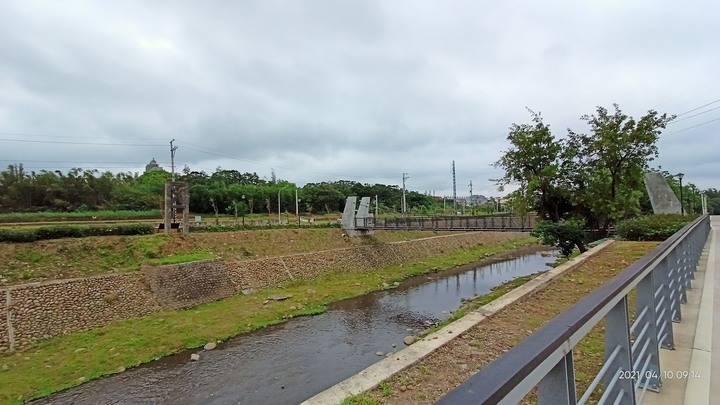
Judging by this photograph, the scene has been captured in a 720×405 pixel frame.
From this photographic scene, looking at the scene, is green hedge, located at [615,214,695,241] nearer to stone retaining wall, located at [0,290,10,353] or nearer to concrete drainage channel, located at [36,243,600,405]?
concrete drainage channel, located at [36,243,600,405]

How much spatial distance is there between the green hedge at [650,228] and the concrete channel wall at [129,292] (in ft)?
47.5

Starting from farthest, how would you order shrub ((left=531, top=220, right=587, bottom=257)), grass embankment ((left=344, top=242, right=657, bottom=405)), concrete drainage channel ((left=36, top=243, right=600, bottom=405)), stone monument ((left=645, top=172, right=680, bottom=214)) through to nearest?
stone monument ((left=645, top=172, right=680, bottom=214))
shrub ((left=531, top=220, right=587, bottom=257))
concrete drainage channel ((left=36, top=243, right=600, bottom=405))
grass embankment ((left=344, top=242, right=657, bottom=405))

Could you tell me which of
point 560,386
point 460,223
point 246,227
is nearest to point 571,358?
point 560,386

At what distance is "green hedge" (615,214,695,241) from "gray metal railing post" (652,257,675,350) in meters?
11.3

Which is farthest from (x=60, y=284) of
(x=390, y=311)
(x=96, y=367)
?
(x=390, y=311)

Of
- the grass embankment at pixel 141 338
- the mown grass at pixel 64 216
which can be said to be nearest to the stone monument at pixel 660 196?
the grass embankment at pixel 141 338

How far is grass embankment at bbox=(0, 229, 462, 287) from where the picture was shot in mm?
13898

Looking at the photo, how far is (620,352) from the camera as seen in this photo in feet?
6.54

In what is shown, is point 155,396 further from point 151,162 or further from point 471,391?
point 151,162

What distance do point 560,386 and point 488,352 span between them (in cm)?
473

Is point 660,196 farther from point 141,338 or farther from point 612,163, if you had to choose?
point 141,338

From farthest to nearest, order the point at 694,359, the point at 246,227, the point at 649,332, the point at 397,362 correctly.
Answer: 1. the point at 246,227
2. the point at 397,362
3. the point at 694,359
4. the point at 649,332

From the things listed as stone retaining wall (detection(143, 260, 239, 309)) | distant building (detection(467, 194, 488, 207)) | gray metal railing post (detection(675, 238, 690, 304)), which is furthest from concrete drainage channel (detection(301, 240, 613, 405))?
distant building (detection(467, 194, 488, 207))

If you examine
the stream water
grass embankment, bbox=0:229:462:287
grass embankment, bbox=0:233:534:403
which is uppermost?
grass embankment, bbox=0:229:462:287
